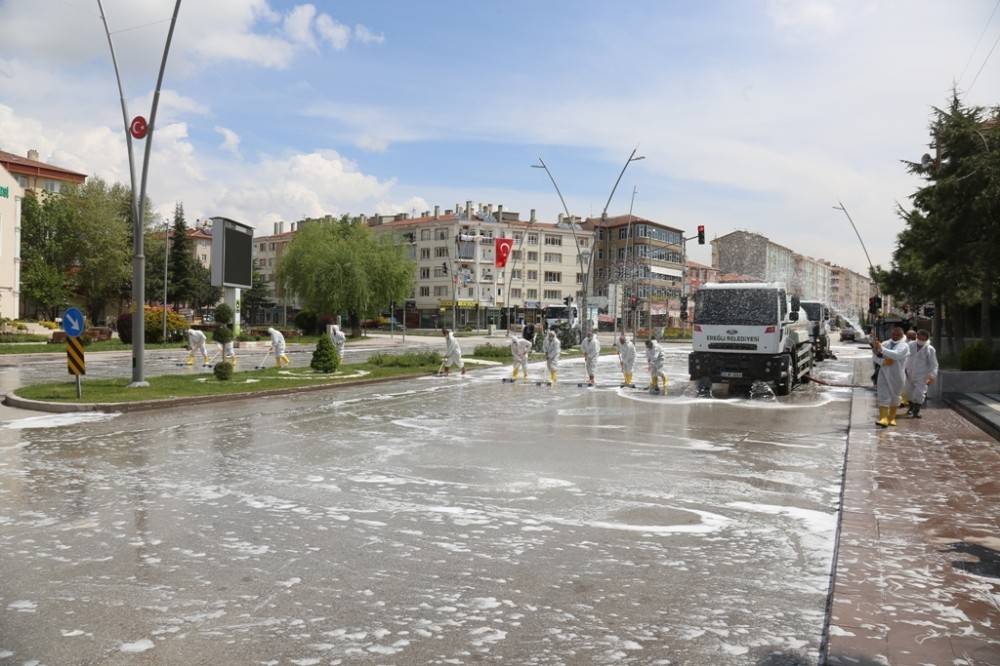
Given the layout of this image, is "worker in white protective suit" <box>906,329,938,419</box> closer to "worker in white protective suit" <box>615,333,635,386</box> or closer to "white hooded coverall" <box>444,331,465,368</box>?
"worker in white protective suit" <box>615,333,635,386</box>

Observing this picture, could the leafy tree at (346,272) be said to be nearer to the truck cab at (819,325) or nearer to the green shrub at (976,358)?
the truck cab at (819,325)

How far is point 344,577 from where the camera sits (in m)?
5.04

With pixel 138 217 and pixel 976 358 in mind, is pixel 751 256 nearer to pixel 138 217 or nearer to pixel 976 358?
pixel 976 358

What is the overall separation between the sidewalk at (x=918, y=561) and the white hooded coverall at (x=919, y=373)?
438 cm

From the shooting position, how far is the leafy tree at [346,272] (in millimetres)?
58875

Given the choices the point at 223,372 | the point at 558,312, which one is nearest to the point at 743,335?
the point at 223,372

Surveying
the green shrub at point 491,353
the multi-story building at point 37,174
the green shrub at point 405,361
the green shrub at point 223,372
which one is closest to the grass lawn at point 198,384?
the green shrub at point 223,372

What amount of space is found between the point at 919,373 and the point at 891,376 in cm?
204

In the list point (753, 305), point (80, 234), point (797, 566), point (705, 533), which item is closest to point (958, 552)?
point (797, 566)

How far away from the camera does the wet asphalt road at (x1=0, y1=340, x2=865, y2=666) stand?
4.06 metres

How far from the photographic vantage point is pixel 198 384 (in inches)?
745

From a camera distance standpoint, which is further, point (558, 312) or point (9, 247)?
point (558, 312)

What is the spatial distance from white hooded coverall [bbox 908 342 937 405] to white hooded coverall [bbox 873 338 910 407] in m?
1.49

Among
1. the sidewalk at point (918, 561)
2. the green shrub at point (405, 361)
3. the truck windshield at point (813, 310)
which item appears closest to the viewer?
the sidewalk at point (918, 561)
